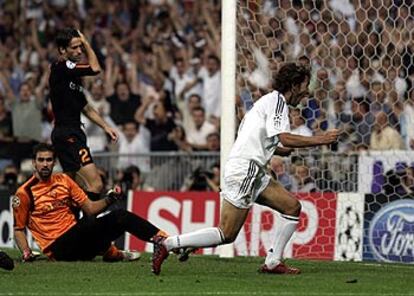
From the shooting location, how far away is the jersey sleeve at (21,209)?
40.6 feet

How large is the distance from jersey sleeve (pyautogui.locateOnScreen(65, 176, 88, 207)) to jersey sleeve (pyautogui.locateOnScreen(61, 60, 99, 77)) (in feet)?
3.79

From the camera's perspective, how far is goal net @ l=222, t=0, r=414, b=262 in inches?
570

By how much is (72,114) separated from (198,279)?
3251 mm

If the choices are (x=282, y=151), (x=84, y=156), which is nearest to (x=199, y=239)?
(x=282, y=151)

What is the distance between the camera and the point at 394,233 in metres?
14.5

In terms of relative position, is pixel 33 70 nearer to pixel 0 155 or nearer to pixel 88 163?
pixel 0 155

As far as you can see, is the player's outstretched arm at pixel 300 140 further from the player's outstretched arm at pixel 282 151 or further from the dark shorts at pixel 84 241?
the dark shorts at pixel 84 241

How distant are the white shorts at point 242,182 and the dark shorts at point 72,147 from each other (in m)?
2.34

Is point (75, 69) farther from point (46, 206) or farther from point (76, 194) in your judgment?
point (46, 206)

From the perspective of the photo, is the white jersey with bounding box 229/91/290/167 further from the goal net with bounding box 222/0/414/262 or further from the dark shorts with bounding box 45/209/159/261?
the goal net with bounding box 222/0/414/262

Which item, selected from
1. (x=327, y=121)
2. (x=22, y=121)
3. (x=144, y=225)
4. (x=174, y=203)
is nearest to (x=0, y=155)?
(x=22, y=121)

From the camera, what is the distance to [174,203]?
Result: 1670 centimetres

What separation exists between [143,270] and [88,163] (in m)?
2.01

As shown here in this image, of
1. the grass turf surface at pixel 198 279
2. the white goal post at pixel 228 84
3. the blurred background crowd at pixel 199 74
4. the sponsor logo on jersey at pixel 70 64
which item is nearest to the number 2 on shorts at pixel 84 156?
the sponsor logo on jersey at pixel 70 64
